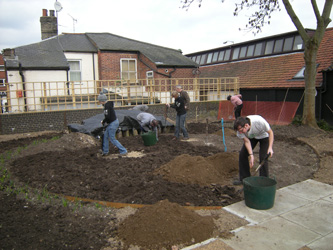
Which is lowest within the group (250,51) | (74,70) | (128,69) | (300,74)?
(300,74)

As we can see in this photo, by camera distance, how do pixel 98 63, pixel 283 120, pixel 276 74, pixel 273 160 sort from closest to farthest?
pixel 273 160, pixel 283 120, pixel 276 74, pixel 98 63

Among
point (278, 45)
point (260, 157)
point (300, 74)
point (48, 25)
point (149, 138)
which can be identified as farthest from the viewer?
point (48, 25)

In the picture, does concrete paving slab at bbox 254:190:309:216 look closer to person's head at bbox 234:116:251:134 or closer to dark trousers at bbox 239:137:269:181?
dark trousers at bbox 239:137:269:181

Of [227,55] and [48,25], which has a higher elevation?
[48,25]

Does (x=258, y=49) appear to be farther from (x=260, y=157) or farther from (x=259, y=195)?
(x=259, y=195)

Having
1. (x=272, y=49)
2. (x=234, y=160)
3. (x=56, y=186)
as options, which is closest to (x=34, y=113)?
(x=56, y=186)

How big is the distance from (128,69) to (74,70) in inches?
140

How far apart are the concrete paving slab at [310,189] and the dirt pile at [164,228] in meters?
2.23

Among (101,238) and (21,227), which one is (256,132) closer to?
(101,238)

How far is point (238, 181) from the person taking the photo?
5.49 meters

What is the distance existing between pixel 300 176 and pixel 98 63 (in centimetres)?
1492

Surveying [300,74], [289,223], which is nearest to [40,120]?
[289,223]

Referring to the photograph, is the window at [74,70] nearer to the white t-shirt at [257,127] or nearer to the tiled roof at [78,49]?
the tiled roof at [78,49]

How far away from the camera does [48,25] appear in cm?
1955
